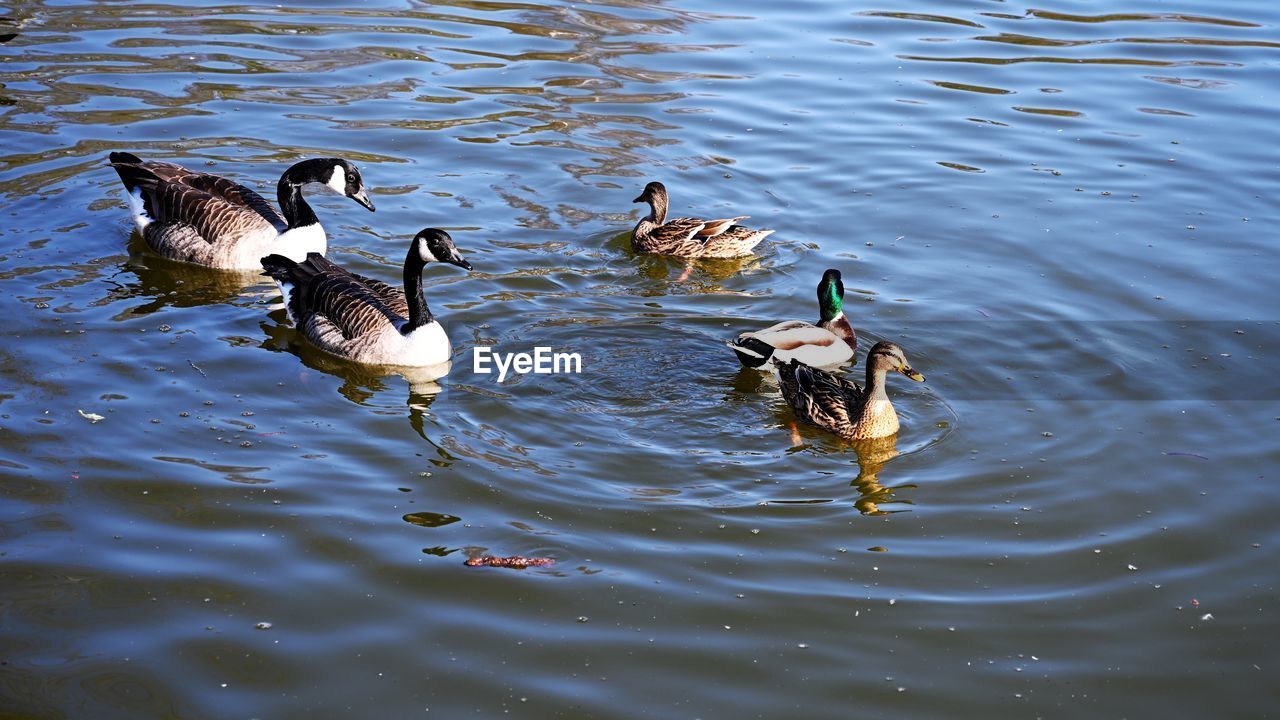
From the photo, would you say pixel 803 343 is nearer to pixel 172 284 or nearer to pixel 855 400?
pixel 855 400

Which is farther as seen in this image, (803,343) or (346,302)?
(346,302)

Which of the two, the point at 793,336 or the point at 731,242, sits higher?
the point at 731,242

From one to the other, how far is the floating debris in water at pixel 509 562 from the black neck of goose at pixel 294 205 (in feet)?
20.4

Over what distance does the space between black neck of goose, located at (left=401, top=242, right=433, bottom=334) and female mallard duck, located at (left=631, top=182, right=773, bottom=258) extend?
3.07 metres

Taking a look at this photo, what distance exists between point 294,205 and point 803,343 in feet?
18.6

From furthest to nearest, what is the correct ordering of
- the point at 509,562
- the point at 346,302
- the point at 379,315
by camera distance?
the point at 346,302, the point at 379,315, the point at 509,562

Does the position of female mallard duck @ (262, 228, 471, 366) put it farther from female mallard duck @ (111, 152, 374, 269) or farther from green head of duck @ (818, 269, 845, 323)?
green head of duck @ (818, 269, 845, 323)

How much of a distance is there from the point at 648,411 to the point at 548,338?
1642 millimetres

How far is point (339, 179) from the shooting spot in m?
13.4

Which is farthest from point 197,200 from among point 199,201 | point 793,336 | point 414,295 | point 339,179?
point 793,336

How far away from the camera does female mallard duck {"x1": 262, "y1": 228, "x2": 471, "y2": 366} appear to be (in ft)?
37.1

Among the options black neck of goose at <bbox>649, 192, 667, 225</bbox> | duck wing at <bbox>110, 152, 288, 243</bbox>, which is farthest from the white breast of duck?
black neck of goose at <bbox>649, 192, 667, 225</bbox>

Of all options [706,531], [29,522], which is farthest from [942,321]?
[29,522]

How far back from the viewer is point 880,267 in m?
13.7
